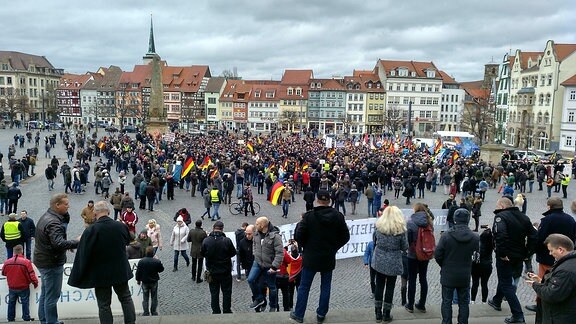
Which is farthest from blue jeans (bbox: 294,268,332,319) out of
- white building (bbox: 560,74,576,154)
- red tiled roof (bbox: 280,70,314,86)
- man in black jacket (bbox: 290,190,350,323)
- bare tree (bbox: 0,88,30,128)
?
bare tree (bbox: 0,88,30,128)

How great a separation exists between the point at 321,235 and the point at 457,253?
1635mm

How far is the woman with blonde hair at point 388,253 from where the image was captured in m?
5.89

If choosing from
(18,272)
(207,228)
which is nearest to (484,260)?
(18,272)

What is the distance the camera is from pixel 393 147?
130 ft

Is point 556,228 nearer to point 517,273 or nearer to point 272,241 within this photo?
point 517,273

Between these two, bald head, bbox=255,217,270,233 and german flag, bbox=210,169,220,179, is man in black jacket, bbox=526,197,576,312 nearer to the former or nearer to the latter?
bald head, bbox=255,217,270,233

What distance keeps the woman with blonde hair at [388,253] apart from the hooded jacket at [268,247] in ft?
6.32

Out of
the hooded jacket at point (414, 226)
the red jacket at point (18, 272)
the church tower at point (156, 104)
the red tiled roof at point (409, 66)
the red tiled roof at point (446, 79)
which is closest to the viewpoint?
the hooded jacket at point (414, 226)

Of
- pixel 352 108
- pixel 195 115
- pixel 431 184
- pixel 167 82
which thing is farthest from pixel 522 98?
pixel 167 82

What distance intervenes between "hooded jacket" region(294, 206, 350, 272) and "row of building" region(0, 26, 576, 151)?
6505 cm

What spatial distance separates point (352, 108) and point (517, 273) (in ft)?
283

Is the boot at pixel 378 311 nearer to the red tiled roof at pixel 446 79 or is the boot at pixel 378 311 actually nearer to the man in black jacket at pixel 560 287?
the man in black jacket at pixel 560 287

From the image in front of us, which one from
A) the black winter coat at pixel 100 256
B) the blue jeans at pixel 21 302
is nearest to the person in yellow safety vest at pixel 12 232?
the blue jeans at pixel 21 302

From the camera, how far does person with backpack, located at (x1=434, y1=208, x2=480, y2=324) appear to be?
224 inches
